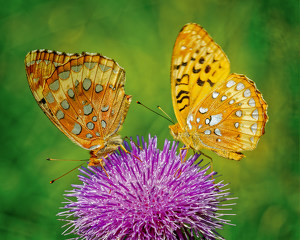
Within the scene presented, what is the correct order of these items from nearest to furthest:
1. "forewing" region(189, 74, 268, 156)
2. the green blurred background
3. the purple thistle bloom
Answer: the purple thistle bloom, "forewing" region(189, 74, 268, 156), the green blurred background

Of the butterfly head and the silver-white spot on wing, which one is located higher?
the silver-white spot on wing

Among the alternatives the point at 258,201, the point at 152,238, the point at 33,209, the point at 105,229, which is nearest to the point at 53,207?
the point at 33,209

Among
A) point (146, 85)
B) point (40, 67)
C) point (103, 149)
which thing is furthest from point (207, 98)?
point (146, 85)

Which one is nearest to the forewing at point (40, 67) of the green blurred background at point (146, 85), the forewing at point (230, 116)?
the forewing at point (230, 116)

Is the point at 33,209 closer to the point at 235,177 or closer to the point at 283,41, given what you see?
the point at 235,177

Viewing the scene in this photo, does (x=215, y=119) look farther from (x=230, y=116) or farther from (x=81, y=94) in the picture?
(x=81, y=94)

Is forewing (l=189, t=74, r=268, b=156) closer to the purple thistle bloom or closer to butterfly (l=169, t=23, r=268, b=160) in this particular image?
butterfly (l=169, t=23, r=268, b=160)

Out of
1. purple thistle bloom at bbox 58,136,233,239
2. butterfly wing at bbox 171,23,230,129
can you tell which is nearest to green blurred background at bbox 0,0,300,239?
purple thistle bloom at bbox 58,136,233,239
